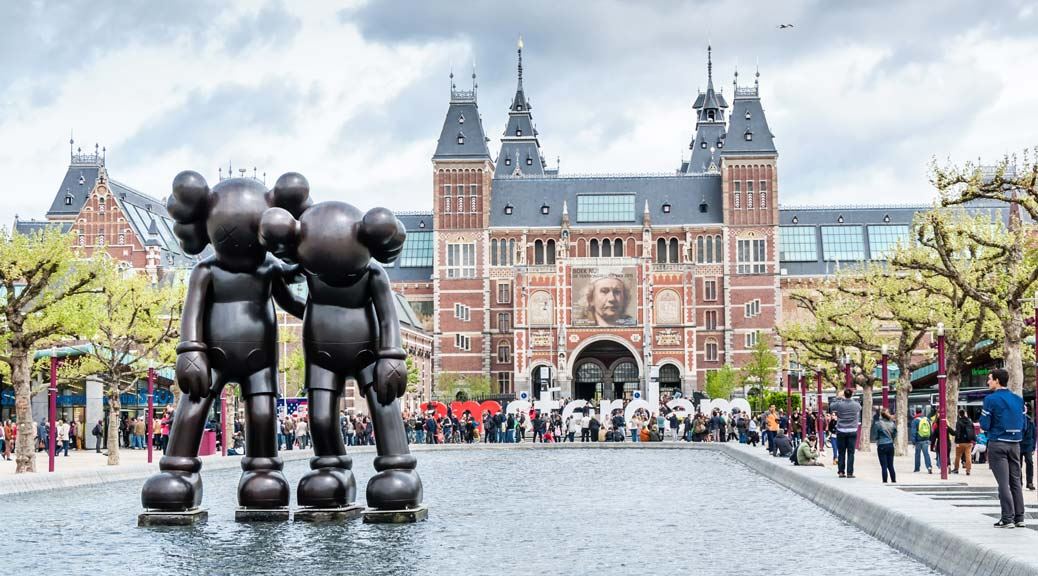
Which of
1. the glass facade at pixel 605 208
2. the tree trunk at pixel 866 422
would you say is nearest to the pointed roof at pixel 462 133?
the glass facade at pixel 605 208

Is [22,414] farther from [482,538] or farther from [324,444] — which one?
[482,538]

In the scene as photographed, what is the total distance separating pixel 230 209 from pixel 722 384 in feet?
212

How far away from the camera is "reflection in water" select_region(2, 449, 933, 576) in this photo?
361 inches

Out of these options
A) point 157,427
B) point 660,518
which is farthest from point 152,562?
point 157,427

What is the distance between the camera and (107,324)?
3002 cm

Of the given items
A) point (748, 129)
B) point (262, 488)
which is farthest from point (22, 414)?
point (748, 129)

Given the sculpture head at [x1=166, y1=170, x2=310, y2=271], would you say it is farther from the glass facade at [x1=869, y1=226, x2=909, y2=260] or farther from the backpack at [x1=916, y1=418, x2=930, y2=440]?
the glass facade at [x1=869, y1=226, x2=909, y2=260]

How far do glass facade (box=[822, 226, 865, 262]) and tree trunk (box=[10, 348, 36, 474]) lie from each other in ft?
227

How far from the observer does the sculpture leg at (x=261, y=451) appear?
40.0 ft

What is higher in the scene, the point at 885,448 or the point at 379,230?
the point at 379,230

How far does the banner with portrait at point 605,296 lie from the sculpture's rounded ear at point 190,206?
67436 mm

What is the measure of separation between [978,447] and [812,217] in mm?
65817

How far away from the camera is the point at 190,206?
1192cm

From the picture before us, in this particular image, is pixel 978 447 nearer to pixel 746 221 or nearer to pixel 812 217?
pixel 746 221
